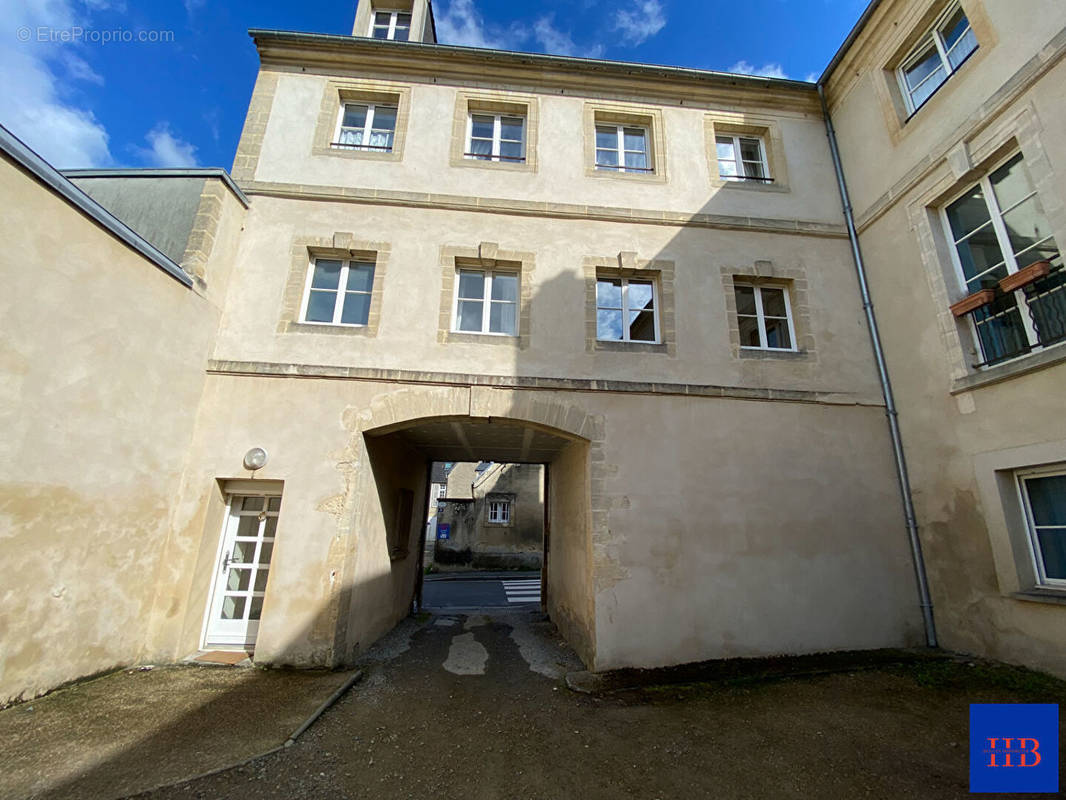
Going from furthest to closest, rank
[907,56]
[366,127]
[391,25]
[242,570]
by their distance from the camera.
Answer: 1. [391,25]
2. [366,127]
3. [907,56]
4. [242,570]

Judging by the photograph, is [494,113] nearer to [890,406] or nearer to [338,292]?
[338,292]

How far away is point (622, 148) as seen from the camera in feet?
24.7

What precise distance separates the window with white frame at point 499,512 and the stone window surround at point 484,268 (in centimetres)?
1664

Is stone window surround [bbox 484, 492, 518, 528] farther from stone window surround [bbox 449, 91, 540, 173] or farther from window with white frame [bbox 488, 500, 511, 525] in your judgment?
stone window surround [bbox 449, 91, 540, 173]

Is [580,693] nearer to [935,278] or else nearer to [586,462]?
[586,462]

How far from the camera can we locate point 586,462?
5.73 metres

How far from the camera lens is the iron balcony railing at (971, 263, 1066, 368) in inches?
177

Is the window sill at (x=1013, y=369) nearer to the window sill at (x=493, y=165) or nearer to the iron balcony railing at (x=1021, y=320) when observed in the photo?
the iron balcony railing at (x=1021, y=320)

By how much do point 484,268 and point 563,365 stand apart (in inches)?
72.9

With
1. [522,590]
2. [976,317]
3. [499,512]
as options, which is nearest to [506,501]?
[499,512]

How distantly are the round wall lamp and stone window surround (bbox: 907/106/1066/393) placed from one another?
803cm

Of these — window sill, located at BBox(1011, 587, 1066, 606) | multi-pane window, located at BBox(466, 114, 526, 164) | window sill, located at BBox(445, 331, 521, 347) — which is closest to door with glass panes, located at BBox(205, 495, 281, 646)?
window sill, located at BBox(445, 331, 521, 347)

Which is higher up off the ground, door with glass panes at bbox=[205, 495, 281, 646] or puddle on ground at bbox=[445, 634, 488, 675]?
door with glass panes at bbox=[205, 495, 281, 646]

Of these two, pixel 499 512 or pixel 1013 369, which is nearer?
pixel 1013 369
